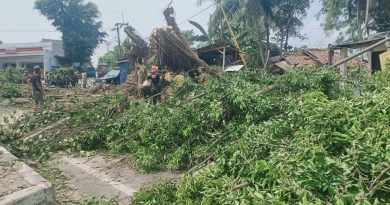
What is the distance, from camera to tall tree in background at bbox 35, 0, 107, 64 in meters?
39.9

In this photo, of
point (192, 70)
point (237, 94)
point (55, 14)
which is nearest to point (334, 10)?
point (192, 70)

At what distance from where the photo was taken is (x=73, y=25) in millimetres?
40625

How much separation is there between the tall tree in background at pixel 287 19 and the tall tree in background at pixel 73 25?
808 inches

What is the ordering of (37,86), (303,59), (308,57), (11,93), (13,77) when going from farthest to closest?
(13,77), (308,57), (303,59), (11,93), (37,86)

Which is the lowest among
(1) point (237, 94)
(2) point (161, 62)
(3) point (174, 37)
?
(1) point (237, 94)

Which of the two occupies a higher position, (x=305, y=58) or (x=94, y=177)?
(x=305, y=58)

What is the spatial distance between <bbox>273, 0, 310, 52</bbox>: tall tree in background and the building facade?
23.9m

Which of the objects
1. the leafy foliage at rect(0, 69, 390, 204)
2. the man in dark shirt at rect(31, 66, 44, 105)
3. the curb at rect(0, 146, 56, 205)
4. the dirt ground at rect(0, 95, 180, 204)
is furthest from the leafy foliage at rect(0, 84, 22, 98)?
the curb at rect(0, 146, 56, 205)

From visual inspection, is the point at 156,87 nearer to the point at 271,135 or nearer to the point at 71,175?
the point at 71,175

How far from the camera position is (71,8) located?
134ft

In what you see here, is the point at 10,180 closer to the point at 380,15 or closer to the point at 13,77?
the point at 13,77

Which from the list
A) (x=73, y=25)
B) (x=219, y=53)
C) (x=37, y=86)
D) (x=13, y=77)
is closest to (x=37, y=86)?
(x=37, y=86)

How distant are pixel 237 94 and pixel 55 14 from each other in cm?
3869

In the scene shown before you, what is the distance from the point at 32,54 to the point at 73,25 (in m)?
5.56
